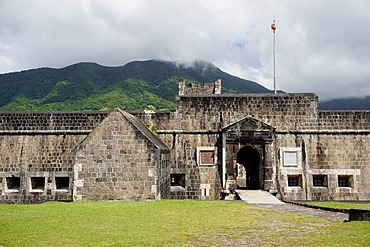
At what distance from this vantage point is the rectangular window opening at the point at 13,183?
18812mm

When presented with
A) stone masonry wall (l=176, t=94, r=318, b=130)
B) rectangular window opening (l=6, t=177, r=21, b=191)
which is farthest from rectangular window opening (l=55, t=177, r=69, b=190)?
stone masonry wall (l=176, t=94, r=318, b=130)

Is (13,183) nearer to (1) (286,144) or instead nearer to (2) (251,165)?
(2) (251,165)

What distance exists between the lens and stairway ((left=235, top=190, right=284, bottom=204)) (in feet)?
47.6

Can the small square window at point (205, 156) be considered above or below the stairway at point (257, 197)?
above

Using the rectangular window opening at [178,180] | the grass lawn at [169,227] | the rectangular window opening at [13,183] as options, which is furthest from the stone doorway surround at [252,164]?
the rectangular window opening at [13,183]

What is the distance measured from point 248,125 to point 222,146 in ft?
5.87

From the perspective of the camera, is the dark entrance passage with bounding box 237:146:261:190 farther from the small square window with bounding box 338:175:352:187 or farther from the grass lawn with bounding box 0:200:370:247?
the grass lawn with bounding box 0:200:370:247

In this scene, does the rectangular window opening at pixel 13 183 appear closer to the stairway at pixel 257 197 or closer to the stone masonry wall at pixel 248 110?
the stone masonry wall at pixel 248 110

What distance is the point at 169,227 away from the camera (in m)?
8.86

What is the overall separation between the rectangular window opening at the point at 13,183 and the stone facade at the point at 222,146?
6 centimetres

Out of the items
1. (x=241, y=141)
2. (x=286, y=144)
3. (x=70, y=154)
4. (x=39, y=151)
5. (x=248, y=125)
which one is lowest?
(x=70, y=154)

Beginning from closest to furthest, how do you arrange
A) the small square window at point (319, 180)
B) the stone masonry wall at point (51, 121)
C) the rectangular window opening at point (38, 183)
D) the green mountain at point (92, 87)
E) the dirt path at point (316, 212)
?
the dirt path at point (316, 212), the small square window at point (319, 180), the rectangular window opening at point (38, 183), the stone masonry wall at point (51, 121), the green mountain at point (92, 87)

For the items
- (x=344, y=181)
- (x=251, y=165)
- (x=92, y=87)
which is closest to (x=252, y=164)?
(x=251, y=165)

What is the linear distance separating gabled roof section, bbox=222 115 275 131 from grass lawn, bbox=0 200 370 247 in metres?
6.38
